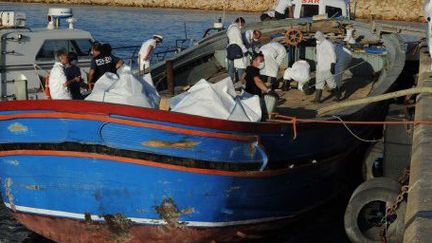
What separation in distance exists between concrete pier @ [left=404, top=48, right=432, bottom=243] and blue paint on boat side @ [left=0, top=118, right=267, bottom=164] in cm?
227

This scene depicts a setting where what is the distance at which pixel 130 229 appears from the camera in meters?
10.4

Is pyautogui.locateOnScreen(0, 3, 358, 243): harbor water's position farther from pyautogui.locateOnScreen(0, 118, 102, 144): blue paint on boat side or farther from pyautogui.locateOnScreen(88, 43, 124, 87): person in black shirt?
pyautogui.locateOnScreen(88, 43, 124, 87): person in black shirt

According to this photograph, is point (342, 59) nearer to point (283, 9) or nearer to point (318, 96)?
point (318, 96)

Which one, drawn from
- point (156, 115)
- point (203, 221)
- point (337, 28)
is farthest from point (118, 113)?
point (337, 28)

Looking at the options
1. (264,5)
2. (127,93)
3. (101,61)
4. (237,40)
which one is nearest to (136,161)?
(127,93)

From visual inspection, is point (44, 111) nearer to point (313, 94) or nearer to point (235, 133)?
point (235, 133)

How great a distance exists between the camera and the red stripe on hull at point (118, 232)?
34.3ft

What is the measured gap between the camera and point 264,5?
79.1m

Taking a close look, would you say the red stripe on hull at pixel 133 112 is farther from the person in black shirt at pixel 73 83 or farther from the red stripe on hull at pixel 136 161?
the person in black shirt at pixel 73 83

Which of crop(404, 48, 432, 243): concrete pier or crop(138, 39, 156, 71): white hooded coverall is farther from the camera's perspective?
crop(138, 39, 156, 71): white hooded coverall

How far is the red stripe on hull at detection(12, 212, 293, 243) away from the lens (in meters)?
10.5

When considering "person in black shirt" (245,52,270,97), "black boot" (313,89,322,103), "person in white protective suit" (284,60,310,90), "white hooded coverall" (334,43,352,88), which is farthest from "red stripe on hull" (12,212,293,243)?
"white hooded coverall" (334,43,352,88)

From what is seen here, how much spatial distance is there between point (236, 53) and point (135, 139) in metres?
5.75

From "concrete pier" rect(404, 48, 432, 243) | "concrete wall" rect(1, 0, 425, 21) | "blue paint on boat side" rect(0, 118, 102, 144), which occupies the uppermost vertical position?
"blue paint on boat side" rect(0, 118, 102, 144)
